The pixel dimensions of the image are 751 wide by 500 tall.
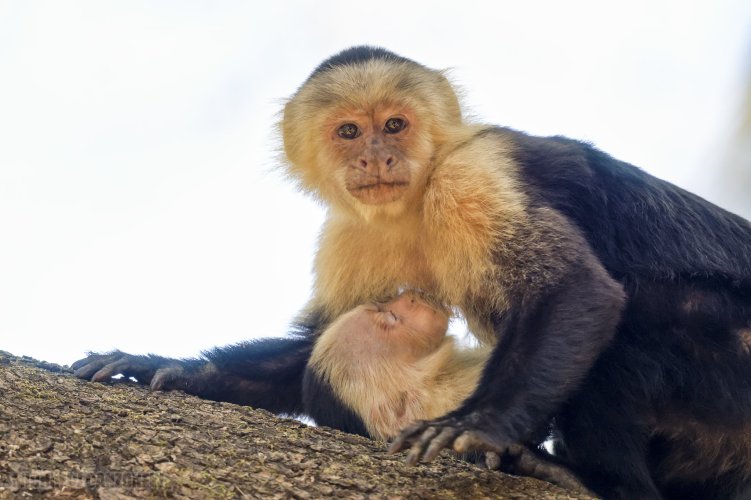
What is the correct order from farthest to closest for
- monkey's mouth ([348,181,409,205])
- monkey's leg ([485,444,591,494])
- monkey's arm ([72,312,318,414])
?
monkey's arm ([72,312,318,414]) < monkey's mouth ([348,181,409,205]) < monkey's leg ([485,444,591,494])

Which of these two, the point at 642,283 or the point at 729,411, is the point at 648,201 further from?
the point at 729,411

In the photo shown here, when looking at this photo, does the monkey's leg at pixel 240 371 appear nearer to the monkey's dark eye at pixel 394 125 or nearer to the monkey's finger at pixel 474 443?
the monkey's dark eye at pixel 394 125

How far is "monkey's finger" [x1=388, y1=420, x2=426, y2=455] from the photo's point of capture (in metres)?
4.08

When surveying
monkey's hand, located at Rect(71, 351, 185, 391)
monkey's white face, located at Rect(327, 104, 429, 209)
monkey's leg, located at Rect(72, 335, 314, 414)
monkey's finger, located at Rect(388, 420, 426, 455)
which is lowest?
monkey's finger, located at Rect(388, 420, 426, 455)

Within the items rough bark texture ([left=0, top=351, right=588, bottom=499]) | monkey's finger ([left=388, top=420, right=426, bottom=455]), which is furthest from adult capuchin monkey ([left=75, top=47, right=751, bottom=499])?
rough bark texture ([left=0, top=351, right=588, bottom=499])

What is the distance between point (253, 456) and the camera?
4195 mm

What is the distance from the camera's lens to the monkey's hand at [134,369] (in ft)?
17.6

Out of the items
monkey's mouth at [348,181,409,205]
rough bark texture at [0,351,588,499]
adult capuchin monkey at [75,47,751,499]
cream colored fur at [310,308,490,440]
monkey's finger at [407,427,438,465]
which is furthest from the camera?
monkey's mouth at [348,181,409,205]

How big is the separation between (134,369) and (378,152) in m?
2.00

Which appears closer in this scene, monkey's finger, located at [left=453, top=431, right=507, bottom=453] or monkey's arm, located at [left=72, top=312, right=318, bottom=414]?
monkey's finger, located at [left=453, top=431, right=507, bottom=453]

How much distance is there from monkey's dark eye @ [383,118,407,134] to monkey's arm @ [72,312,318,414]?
1441mm

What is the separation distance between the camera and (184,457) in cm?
404

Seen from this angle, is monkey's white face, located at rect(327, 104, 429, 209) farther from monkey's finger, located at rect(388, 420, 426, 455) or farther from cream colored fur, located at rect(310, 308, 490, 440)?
monkey's finger, located at rect(388, 420, 426, 455)

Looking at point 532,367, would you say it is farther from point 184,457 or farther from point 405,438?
point 184,457
